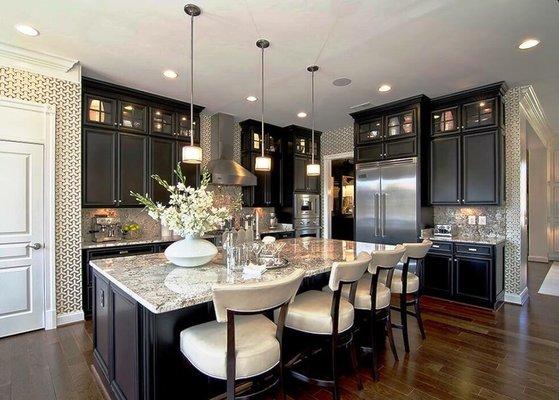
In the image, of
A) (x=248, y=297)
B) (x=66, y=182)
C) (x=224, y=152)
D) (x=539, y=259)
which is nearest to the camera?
(x=248, y=297)

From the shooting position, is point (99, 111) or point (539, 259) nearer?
point (99, 111)

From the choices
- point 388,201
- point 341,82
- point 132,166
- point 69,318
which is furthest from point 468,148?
point 69,318

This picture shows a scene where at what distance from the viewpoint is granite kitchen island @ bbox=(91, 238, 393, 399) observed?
5.52ft

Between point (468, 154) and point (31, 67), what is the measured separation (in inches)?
228

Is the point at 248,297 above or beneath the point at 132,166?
beneath

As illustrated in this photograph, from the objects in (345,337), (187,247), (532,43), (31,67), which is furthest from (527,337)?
(31,67)

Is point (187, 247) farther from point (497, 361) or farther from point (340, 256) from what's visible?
point (497, 361)

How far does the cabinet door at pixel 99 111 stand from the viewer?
3940 millimetres

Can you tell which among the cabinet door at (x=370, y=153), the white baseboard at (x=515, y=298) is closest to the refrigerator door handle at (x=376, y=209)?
the cabinet door at (x=370, y=153)

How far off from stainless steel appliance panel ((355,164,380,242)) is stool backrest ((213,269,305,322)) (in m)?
3.93

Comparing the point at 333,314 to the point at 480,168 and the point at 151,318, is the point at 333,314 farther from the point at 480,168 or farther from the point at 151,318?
the point at 480,168

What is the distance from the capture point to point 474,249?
13.5 feet

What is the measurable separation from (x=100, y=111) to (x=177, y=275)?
3.15 m

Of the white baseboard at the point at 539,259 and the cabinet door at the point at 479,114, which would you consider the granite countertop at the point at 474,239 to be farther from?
the white baseboard at the point at 539,259
